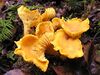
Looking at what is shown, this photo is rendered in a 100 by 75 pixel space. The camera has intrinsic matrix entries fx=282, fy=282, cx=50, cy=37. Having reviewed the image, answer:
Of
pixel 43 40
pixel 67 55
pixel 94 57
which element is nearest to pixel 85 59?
pixel 94 57

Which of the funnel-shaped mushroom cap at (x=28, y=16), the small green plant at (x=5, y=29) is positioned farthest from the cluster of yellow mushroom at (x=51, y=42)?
the small green plant at (x=5, y=29)

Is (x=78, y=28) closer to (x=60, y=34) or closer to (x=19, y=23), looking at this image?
(x=60, y=34)

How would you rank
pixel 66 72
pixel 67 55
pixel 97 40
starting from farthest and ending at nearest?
pixel 97 40, pixel 66 72, pixel 67 55

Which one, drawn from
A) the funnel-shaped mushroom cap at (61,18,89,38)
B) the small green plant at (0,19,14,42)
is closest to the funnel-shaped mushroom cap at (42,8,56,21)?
the funnel-shaped mushroom cap at (61,18,89,38)

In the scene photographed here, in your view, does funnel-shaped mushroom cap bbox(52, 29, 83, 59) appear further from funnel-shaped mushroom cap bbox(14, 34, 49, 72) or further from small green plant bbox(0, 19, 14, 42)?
small green plant bbox(0, 19, 14, 42)

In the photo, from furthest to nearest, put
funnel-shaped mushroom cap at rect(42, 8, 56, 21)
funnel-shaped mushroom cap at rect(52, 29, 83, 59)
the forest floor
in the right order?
funnel-shaped mushroom cap at rect(42, 8, 56, 21) → the forest floor → funnel-shaped mushroom cap at rect(52, 29, 83, 59)

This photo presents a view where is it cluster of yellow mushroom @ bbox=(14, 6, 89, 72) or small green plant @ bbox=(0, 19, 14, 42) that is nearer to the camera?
cluster of yellow mushroom @ bbox=(14, 6, 89, 72)
